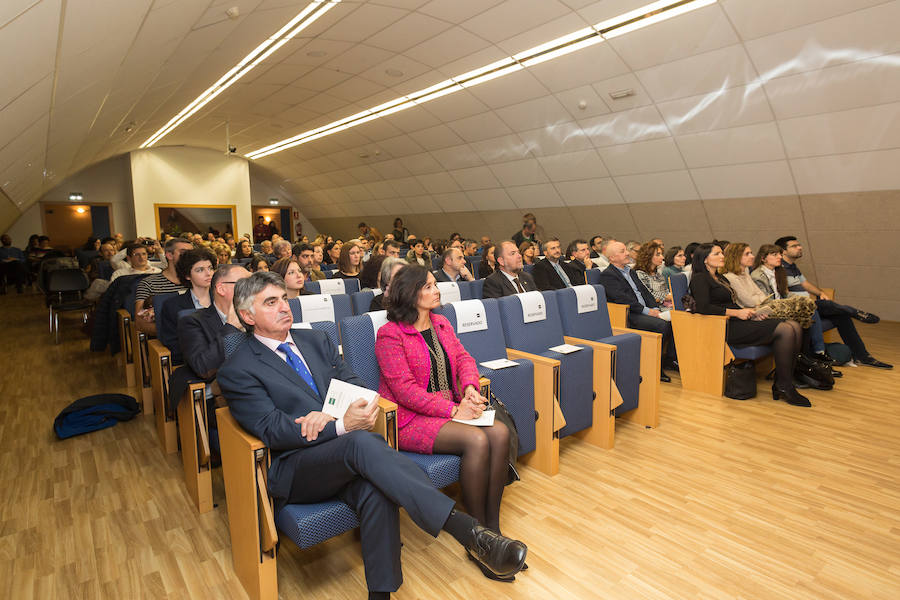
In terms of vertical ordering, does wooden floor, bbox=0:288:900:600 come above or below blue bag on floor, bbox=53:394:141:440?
below

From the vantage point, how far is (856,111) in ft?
21.8

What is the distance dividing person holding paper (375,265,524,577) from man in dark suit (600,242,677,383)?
9.48ft

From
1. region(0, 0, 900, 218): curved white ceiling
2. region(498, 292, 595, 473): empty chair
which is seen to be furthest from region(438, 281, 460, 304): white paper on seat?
region(0, 0, 900, 218): curved white ceiling

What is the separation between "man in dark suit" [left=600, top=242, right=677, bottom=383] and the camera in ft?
17.0

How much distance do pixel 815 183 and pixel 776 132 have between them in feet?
3.43

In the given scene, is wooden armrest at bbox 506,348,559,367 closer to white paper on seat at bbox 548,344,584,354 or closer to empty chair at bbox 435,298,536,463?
empty chair at bbox 435,298,536,463

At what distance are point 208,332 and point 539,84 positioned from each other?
25.5 ft

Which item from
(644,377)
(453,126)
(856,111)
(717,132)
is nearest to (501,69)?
(453,126)

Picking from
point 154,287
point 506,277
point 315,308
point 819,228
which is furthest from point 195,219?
point 819,228

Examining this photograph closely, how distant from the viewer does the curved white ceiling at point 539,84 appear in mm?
4621

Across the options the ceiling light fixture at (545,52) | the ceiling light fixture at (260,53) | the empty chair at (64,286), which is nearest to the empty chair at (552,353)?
the ceiling light fixture at (545,52)

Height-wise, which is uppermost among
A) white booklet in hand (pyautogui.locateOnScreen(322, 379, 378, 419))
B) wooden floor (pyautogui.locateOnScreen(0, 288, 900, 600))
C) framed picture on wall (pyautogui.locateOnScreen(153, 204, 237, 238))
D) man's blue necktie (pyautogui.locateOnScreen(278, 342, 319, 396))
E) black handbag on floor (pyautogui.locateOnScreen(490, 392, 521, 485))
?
framed picture on wall (pyautogui.locateOnScreen(153, 204, 237, 238))

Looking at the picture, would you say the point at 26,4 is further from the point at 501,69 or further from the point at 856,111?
the point at 856,111

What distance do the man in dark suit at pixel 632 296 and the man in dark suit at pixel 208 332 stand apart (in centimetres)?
360
